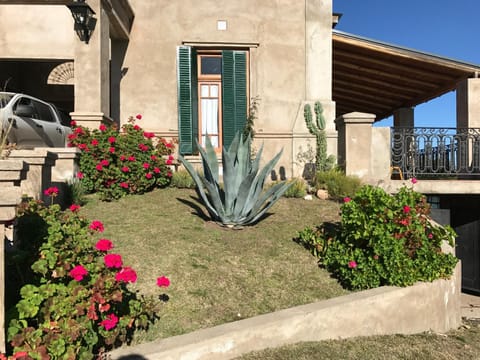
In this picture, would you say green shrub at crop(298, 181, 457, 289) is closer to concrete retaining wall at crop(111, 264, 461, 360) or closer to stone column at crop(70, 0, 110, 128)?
concrete retaining wall at crop(111, 264, 461, 360)

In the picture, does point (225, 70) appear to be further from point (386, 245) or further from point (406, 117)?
point (406, 117)

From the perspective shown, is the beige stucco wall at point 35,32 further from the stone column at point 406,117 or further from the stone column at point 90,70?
the stone column at point 406,117

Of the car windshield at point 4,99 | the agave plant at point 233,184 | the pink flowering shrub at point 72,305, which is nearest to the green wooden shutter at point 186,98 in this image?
the car windshield at point 4,99

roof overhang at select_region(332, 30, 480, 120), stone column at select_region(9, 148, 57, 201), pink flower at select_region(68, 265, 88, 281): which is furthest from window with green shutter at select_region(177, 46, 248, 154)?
pink flower at select_region(68, 265, 88, 281)

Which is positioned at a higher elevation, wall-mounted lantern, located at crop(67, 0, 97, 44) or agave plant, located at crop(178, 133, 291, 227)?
wall-mounted lantern, located at crop(67, 0, 97, 44)

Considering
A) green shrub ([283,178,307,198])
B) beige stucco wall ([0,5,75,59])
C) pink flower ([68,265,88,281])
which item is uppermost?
beige stucco wall ([0,5,75,59])

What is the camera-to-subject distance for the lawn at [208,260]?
3400 millimetres

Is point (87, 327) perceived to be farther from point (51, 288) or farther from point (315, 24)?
point (315, 24)

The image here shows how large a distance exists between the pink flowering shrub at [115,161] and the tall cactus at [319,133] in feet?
12.3

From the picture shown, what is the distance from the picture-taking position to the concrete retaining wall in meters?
2.71

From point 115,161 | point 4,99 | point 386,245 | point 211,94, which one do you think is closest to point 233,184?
point 386,245

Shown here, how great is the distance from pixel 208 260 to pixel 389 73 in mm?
8946

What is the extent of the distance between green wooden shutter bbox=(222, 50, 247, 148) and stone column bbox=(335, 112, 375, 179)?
2564mm

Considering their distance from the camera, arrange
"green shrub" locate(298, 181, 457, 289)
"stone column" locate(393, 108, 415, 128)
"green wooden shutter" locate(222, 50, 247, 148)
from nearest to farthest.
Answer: "green shrub" locate(298, 181, 457, 289) → "green wooden shutter" locate(222, 50, 247, 148) → "stone column" locate(393, 108, 415, 128)
